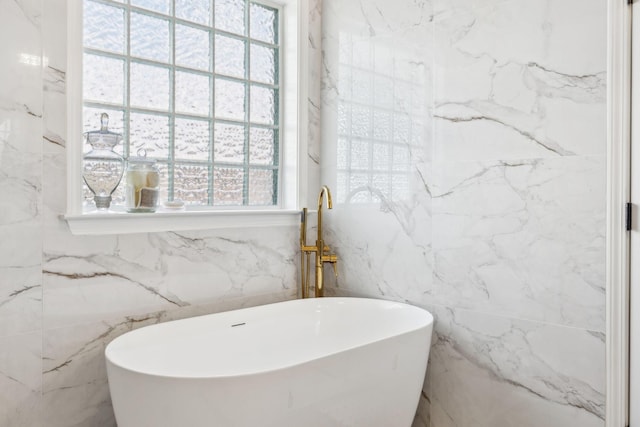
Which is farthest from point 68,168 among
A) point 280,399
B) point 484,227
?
point 484,227

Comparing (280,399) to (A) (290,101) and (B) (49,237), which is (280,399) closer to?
(B) (49,237)

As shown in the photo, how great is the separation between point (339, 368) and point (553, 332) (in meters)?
0.84

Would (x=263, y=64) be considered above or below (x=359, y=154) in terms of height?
above

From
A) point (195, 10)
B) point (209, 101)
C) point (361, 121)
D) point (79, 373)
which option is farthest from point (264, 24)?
point (79, 373)

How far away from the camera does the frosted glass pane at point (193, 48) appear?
2.40 meters

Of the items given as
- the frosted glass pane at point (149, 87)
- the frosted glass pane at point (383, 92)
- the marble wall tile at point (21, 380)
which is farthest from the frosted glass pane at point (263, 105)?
the marble wall tile at point (21, 380)

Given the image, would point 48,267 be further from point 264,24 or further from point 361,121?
point 264,24

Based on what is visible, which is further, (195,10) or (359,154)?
(359,154)

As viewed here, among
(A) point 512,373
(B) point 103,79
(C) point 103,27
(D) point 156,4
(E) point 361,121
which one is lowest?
(A) point 512,373

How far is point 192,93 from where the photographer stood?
245 centimetres

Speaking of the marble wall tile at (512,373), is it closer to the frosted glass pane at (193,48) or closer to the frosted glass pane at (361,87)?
the frosted glass pane at (361,87)

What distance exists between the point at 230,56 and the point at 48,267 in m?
1.40

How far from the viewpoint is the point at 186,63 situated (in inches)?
95.3

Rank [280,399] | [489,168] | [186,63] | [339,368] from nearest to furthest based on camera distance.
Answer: [280,399] → [339,368] → [489,168] → [186,63]
